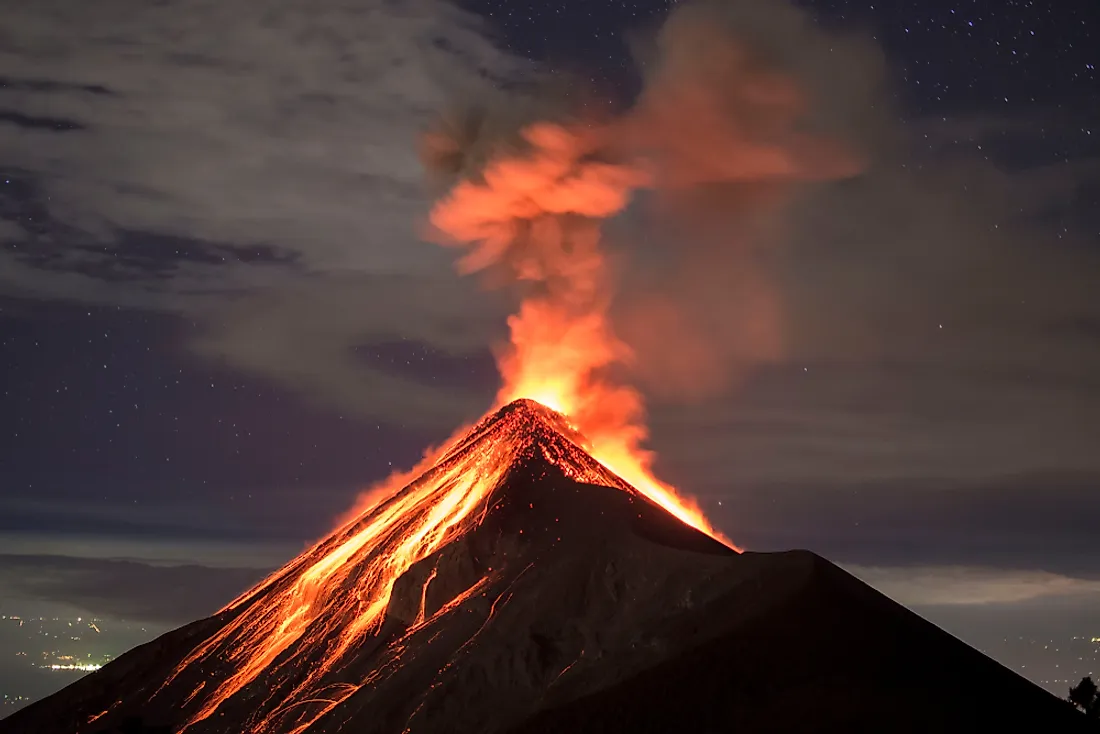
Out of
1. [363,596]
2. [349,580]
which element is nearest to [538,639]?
[363,596]

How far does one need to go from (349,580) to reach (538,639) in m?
28.4

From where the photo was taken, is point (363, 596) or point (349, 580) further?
point (349, 580)

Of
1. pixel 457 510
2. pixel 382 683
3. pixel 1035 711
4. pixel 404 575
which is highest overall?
pixel 457 510

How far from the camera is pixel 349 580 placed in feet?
382

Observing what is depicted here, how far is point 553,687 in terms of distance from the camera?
284ft

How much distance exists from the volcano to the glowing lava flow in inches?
11.0

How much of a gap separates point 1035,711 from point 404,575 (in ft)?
167

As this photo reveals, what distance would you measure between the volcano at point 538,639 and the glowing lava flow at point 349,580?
0.92ft

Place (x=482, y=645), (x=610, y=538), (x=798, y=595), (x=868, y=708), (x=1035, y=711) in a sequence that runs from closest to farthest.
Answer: (x=868, y=708), (x=1035, y=711), (x=798, y=595), (x=482, y=645), (x=610, y=538)

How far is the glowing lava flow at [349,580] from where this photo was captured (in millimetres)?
105250

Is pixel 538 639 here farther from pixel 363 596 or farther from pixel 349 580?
pixel 349 580

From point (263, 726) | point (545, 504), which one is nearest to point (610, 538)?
point (545, 504)

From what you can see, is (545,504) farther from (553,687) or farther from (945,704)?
(945,704)

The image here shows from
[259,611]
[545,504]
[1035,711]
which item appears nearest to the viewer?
[1035,711]
